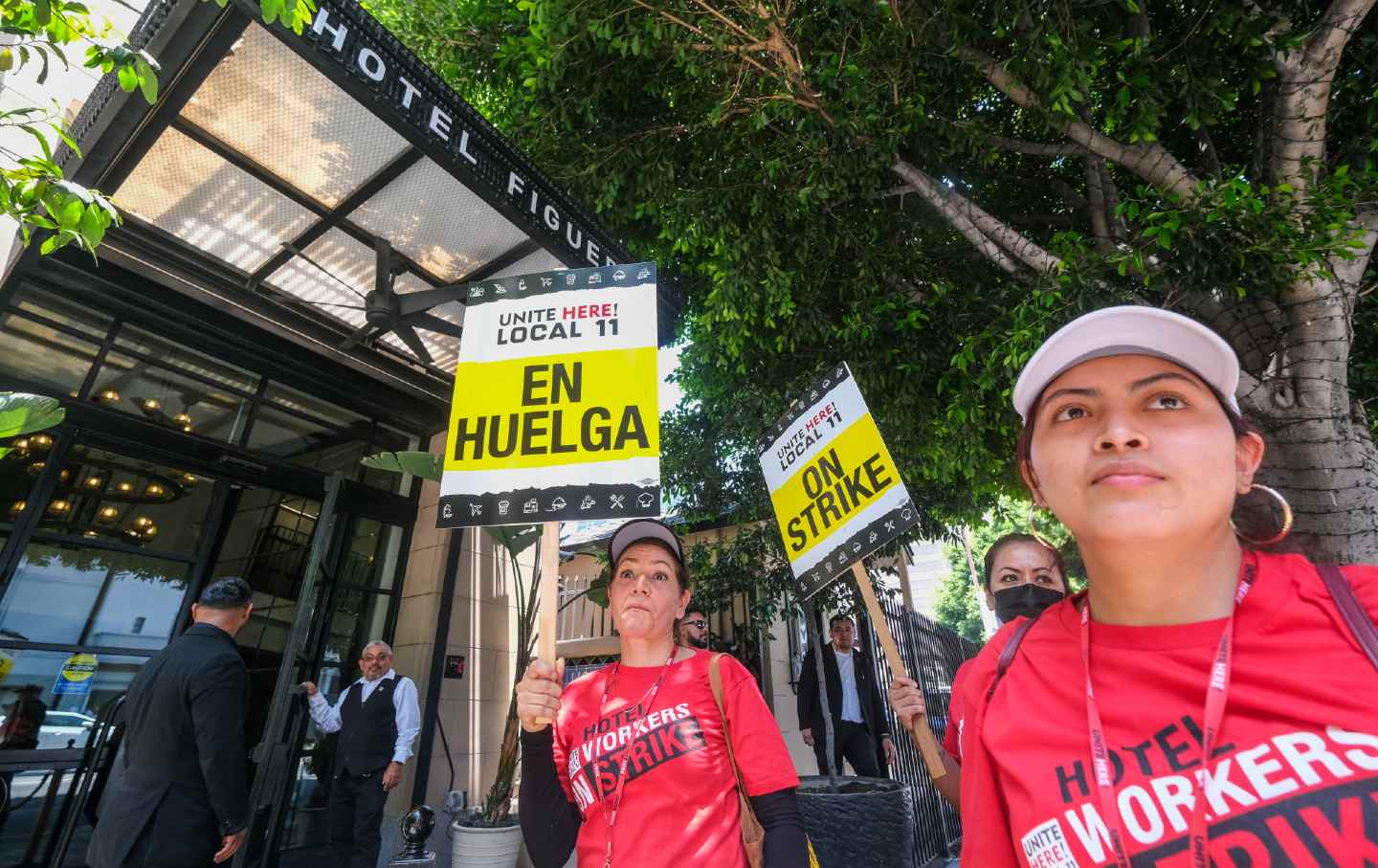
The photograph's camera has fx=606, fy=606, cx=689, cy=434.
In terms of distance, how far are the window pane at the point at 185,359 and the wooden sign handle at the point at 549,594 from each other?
18.5 feet

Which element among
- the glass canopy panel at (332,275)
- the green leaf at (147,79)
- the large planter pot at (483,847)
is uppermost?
the glass canopy panel at (332,275)

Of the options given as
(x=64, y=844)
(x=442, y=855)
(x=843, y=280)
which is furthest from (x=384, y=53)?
(x=442, y=855)

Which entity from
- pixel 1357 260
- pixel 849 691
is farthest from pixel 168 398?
pixel 1357 260

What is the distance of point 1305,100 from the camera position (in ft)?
11.8

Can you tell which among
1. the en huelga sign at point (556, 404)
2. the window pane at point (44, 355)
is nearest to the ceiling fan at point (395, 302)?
the window pane at point (44, 355)

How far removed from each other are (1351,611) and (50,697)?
721cm

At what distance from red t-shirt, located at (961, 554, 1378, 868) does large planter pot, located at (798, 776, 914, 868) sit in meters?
3.33

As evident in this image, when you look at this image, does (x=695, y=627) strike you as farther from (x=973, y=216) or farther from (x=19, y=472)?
(x=19, y=472)

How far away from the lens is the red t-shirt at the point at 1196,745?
80 centimetres

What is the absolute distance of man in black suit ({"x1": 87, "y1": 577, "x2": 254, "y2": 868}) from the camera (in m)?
3.03

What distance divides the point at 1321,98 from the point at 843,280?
3.04 metres

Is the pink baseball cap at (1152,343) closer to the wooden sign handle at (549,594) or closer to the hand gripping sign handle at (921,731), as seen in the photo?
the hand gripping sign handle at (921,731)

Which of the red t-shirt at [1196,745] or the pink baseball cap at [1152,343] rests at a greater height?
the pink baseball cap at [1152,343]

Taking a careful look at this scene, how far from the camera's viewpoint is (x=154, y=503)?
5523 mm
